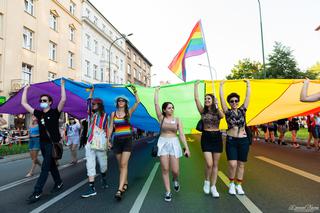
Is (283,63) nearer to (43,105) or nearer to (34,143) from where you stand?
(34,143)

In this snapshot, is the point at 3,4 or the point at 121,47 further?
the point at 121,47

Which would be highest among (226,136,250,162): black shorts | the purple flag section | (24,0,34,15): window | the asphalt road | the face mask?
(24,0,34,15): window

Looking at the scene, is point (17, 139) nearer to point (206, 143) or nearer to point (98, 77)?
point (206, 143)

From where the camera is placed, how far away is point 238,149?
5.36 m

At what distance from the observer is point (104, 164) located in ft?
19.5

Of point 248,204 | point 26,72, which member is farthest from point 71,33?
point 248,204

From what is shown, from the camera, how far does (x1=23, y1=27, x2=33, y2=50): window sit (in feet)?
76.9

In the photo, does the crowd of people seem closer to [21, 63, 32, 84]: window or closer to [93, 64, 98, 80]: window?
[21, 63, 32, 84]: window

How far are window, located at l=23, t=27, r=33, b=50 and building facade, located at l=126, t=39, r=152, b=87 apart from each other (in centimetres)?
3057

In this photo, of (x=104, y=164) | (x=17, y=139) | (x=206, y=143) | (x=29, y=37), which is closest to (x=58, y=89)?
(x=104, y=164)

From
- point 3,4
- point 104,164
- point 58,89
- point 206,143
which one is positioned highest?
point 3,4

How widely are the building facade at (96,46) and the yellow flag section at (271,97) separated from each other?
2530 cm

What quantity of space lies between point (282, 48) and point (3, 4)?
30.7 meters

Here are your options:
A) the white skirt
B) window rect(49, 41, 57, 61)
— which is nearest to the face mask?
the white skirt
